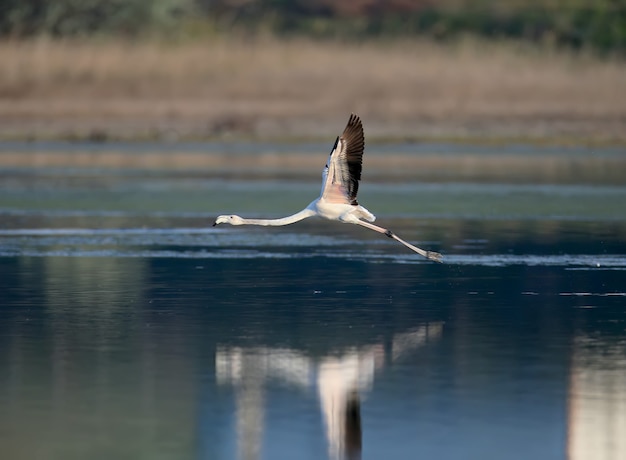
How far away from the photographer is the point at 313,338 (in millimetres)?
10703

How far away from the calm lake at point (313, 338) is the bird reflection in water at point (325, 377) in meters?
0.02

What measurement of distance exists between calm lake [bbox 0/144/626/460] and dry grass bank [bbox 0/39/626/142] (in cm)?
1458

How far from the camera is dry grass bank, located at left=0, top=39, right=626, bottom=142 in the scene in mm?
34219

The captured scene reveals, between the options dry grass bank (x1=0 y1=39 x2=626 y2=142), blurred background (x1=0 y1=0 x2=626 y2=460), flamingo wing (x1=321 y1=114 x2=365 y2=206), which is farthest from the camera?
dry grass bank (x1=0 y1=39 x2=626 y2=142)

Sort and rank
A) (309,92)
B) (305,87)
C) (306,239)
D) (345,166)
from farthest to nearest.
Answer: (305,87)
(309,92)
(306,239)
(345,166)

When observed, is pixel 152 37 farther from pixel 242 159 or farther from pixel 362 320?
pixel 362 320

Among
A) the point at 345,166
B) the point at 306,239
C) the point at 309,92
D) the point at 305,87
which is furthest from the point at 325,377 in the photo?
the point at 305,87

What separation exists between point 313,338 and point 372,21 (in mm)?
34619

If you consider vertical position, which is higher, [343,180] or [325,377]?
[343,180]

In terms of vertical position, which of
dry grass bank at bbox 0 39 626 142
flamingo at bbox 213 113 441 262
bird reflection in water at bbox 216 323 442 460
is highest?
dry grass bank at bbox 0 39 626 142

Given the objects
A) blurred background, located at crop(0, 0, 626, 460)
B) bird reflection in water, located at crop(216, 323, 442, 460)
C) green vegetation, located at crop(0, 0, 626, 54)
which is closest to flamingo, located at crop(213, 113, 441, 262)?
blurred background, located at crop(0, 0, 626, 460)

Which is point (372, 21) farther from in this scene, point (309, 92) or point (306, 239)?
point (306, 239)

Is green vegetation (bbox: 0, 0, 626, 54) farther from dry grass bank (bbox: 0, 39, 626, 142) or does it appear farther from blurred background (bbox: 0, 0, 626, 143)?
dry grass bank (bbox: 0, 39, 626, 142)

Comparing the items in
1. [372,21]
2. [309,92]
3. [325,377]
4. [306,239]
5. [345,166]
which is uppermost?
[372,21]
